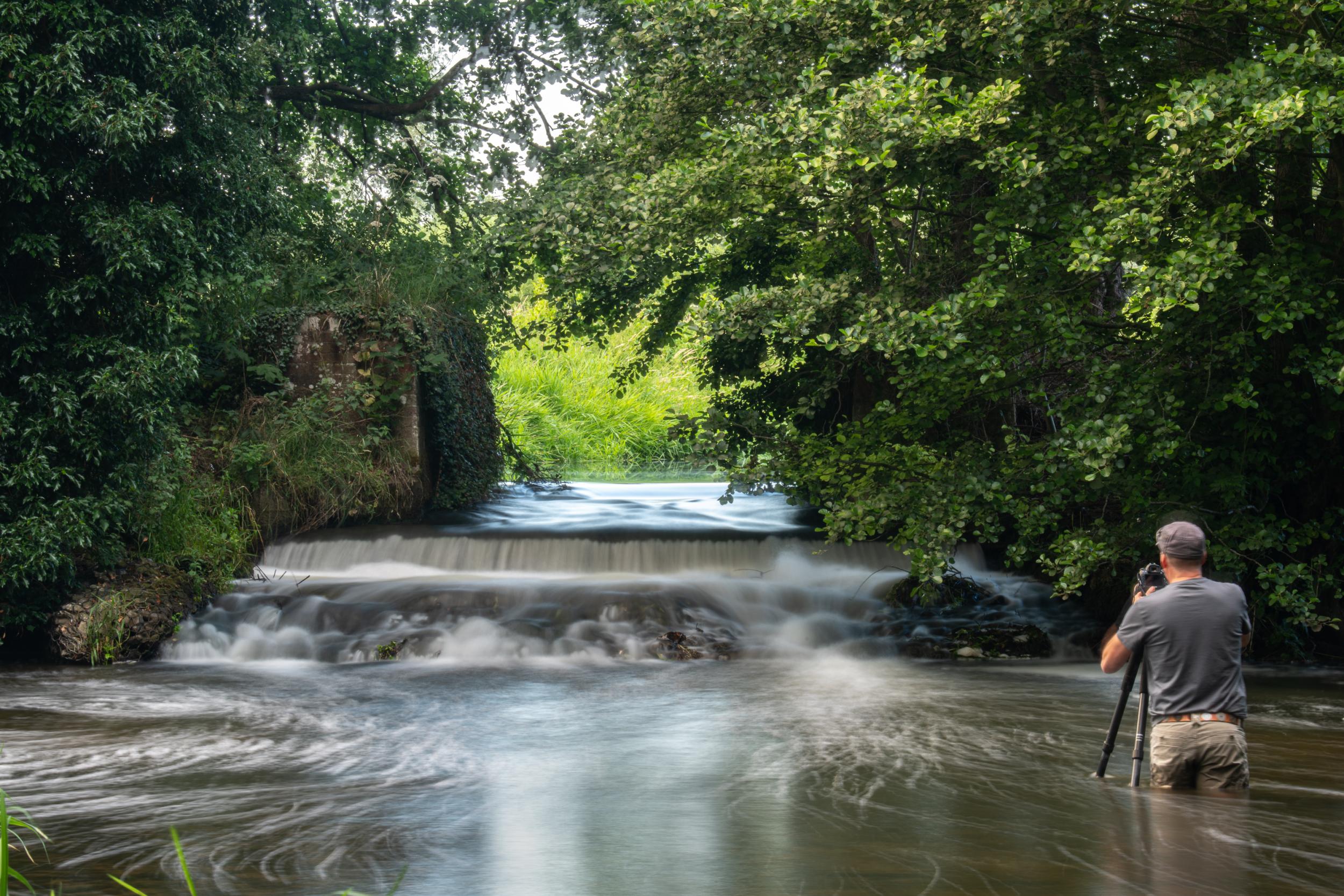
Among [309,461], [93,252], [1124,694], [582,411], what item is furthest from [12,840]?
[582,411]

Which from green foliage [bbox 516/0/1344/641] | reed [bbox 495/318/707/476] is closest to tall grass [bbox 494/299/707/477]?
reed [bbox 495/318/707/476]

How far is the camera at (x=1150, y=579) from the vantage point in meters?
5.43

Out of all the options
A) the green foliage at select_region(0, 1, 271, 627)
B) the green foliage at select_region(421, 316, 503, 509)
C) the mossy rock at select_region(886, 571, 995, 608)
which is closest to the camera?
the green foliage at select_region(0, 1, 271, 627)

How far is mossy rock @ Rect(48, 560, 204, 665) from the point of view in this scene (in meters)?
11.4

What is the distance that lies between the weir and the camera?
21.5ft

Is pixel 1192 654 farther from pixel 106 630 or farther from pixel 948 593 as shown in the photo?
pixel 106 630

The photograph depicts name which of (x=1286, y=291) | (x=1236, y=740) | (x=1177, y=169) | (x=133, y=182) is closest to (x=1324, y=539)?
(x=1286, y=291)

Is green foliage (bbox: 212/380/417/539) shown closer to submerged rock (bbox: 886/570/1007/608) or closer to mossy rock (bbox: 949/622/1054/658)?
submerged rock (bbox: 886/570/1007/608)

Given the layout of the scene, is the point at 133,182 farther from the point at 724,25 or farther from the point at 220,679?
the point at 724,25

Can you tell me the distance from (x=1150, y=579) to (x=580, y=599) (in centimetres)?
778

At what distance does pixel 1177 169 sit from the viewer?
26.5ft

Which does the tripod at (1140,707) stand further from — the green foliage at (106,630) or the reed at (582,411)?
the reed at (582,411)

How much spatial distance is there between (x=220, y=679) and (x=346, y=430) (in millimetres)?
6250

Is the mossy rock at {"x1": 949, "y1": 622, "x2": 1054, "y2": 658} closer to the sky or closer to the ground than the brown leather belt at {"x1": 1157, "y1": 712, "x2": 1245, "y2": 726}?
closer to the ground
